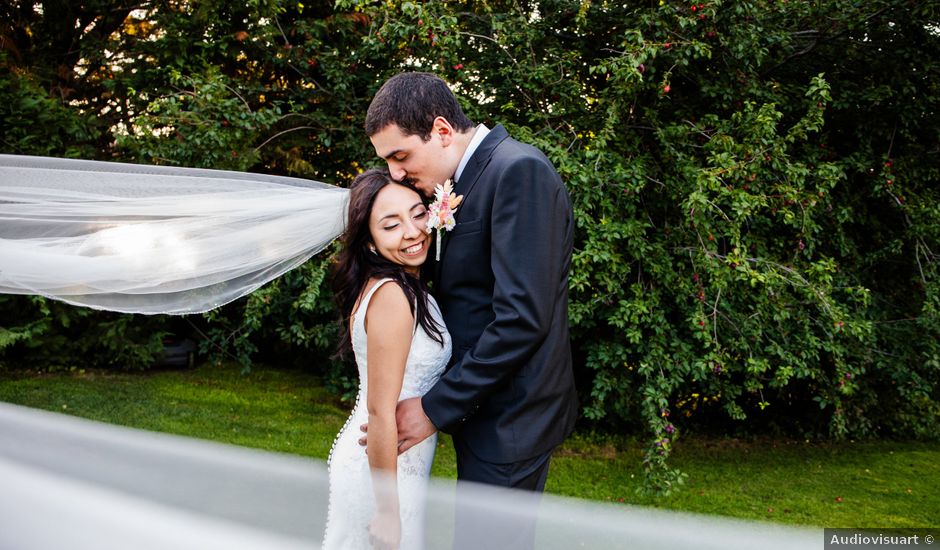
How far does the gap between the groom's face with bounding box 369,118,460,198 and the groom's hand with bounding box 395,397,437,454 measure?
2.35ft

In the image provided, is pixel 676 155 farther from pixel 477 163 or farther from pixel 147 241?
pixel 147 241

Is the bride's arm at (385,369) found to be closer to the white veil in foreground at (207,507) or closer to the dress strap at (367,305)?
the dress strap at (367,305)

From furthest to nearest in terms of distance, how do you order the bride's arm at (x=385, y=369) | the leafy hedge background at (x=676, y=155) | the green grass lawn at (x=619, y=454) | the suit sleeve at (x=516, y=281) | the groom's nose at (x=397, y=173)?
the green grass lawn at (x=619, y=454)
the leafy hedge background at (x=676, y=155)
the groom's nose at (x=397, y=173)
the bride's arm at (x=385, y=369)
the suit sleeve at (x=516, y=281)

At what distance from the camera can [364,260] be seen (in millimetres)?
2361

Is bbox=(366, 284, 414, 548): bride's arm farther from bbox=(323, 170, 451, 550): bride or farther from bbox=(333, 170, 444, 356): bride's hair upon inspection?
bbox=(333, 170, 444, 356): bride's hair

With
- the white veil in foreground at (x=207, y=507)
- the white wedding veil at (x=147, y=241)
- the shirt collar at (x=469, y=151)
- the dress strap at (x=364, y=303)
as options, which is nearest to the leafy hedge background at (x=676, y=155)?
the white wedding veil at (x=147, y=241)

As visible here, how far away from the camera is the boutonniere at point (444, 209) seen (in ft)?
7.39

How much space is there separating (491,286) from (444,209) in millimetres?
284

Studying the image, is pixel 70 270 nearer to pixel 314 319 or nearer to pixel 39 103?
pixel 314 319

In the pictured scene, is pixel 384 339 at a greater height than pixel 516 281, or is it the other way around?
pixel 516 281

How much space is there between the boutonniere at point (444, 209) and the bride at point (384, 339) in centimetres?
9

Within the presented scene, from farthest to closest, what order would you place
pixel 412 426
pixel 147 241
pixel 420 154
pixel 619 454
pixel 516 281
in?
pixel 619 454
pixel 147 241
pixel 420 154
pixel 412 426
pixel 516 281

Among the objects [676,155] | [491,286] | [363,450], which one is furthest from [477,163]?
[676,155]

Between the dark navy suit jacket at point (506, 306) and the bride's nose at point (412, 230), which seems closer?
the dark navy suit jacket at point (506, 306)
